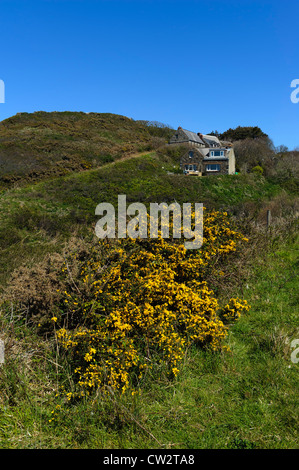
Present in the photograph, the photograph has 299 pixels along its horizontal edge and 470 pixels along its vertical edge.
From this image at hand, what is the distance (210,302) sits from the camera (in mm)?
4320

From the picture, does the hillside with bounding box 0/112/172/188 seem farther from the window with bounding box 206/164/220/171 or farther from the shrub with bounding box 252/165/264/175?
the shrub with bounding box 252/165/264/175

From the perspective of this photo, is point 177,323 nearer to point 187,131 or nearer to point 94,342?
point 94,342

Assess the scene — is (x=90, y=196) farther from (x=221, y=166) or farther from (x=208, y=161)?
(x=221, y=166)

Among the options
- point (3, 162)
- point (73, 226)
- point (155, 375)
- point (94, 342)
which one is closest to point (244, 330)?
point (155, 375)

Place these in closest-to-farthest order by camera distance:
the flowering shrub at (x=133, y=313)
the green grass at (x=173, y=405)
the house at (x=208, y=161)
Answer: the green grass at (x=173, y=405) → the flowering shrub at (x=133, y=313) → the house at (x=208, y=161)

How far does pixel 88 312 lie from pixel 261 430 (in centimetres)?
226

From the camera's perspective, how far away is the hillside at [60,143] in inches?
1081

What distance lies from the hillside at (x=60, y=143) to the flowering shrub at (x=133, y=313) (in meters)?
23.4

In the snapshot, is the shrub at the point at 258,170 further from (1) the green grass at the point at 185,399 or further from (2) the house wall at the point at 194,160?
(1) the green grass at the point at 185,399

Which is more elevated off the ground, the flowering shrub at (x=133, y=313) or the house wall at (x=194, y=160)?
the house wall at (x=194, y=160)

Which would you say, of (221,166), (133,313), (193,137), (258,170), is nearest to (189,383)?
(133,313)

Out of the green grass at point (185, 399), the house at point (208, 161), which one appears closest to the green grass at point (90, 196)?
the house at point (208, 161)

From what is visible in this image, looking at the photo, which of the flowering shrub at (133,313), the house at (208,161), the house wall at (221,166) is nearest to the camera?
the flowering shrub at (133,313)

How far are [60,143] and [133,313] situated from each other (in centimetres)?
3455
